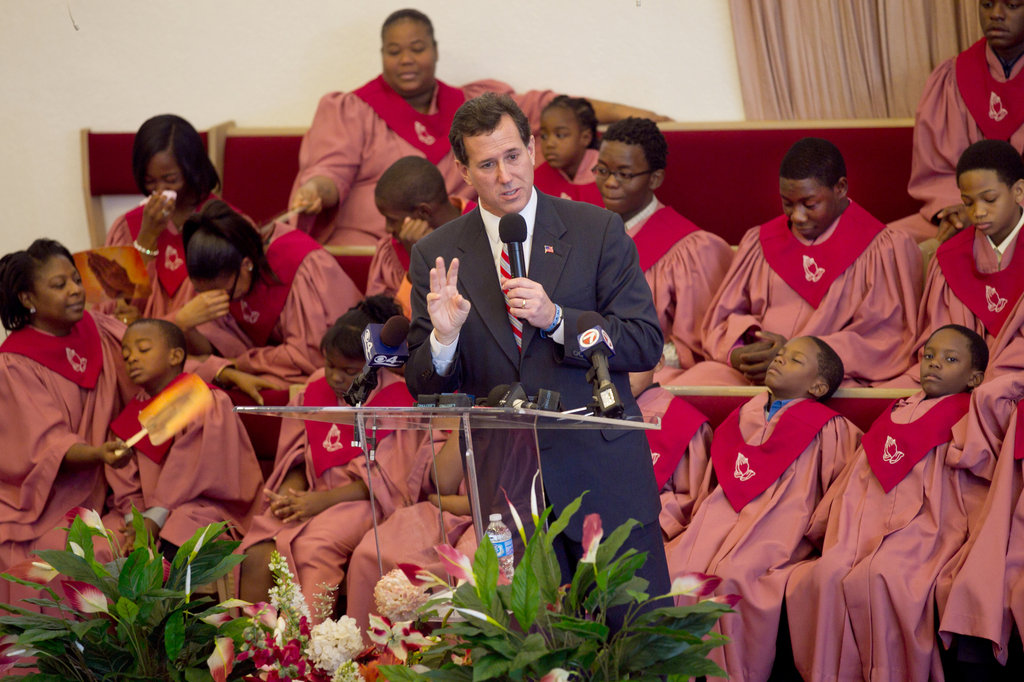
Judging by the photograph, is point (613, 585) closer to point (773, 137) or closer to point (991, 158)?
point (991, 158)

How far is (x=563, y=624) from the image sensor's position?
162 centimetres

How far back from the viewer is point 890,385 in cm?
371

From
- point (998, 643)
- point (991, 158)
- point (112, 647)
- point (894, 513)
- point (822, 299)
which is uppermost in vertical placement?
point (991, 158)

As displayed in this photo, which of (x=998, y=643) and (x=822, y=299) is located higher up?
(x=822, y=299)

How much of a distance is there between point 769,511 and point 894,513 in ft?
1.17

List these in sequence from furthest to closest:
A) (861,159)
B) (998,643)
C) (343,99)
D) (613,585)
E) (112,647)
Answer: (343,99), (861,159), (998,643), (112,647), (613,585)

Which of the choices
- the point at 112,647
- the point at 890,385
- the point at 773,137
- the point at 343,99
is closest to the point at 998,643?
the point at 890,385

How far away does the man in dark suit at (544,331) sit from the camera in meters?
2.16

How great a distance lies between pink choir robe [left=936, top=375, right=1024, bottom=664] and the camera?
286 centimetres

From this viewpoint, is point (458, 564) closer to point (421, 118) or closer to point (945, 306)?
point (945, 306)

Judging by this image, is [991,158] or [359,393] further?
[991,158]

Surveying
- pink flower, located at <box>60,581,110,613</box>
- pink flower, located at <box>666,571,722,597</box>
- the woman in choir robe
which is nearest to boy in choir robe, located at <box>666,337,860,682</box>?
pink flower, located at <box>666,571,722,597</box>

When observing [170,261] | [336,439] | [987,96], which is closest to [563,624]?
[336,439]

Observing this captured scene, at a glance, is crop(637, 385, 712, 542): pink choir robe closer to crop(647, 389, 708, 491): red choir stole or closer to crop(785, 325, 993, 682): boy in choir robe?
crop(647, 389, 708, 491): red choir stole
